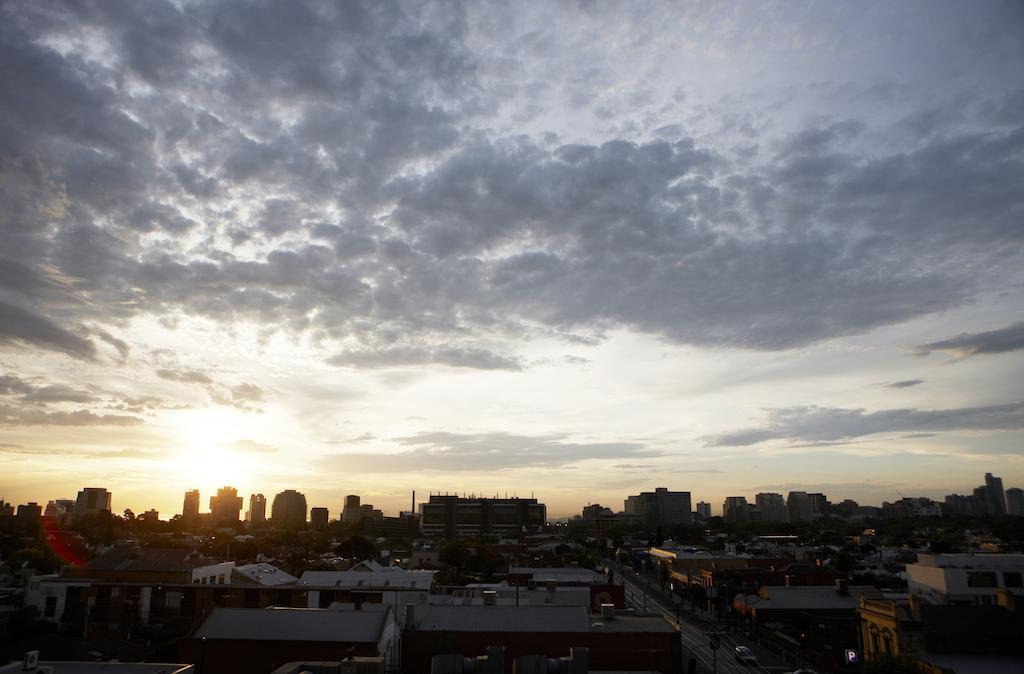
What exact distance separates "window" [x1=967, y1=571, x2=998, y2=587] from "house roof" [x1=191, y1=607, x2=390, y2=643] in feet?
142

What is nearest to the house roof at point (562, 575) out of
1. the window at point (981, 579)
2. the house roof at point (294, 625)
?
the house roof at point (294, 625)

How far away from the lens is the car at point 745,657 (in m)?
47.8

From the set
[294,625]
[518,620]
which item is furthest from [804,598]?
[294,625]

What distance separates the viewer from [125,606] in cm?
6250

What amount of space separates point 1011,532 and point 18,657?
17206cm

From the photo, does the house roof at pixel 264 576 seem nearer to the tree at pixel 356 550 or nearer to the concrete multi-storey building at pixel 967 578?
the tree at pixel 356 550

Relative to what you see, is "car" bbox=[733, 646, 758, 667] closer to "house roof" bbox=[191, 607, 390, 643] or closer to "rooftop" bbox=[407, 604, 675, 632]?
"rooftop" bbox=[407, 604, 675, 632]

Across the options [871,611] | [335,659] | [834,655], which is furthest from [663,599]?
[335,659]

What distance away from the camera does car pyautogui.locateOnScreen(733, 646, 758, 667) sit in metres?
47.8

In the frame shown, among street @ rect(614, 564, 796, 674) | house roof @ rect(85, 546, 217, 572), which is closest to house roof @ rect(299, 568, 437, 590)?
house roof @ rect(85, 546, 217, 572)

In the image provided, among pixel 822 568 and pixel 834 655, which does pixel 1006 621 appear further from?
pixel 822 568

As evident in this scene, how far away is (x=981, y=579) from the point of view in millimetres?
50031

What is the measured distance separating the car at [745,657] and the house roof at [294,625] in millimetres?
26838

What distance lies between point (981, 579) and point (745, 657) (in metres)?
19.0
